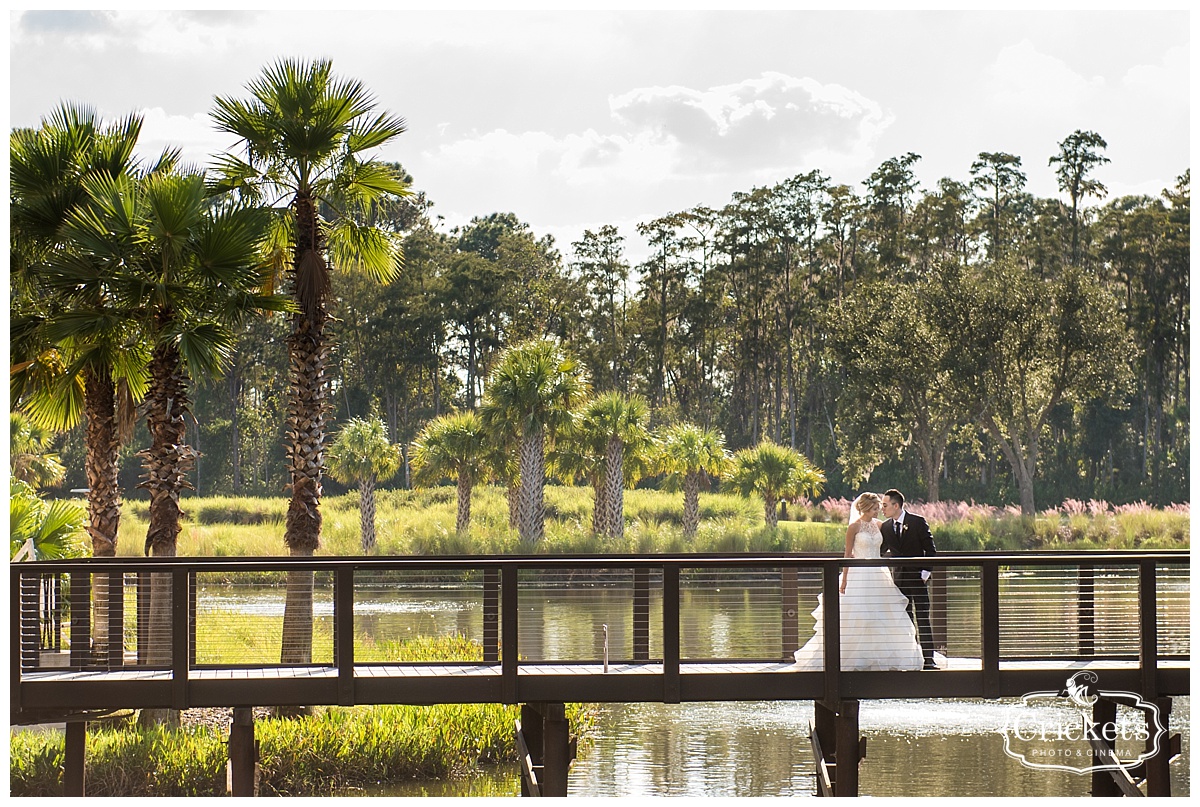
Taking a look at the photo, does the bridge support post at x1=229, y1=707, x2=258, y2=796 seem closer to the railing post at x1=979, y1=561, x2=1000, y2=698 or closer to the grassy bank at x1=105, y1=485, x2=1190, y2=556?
the railing post at x1=979, y1=561, x2=1000, y2=698

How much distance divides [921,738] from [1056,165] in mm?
44555

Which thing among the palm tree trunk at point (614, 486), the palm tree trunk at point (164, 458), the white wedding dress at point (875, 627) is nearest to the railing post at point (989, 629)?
the white wedding dress at point (875, 627)

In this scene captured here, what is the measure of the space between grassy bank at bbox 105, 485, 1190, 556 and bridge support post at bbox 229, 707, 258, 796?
22.5 m

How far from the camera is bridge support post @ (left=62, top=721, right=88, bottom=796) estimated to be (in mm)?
11875

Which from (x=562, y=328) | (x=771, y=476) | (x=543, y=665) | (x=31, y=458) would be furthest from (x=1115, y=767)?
(x=562, y=328)

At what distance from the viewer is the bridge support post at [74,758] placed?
11875mm

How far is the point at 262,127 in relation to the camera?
1627 cm

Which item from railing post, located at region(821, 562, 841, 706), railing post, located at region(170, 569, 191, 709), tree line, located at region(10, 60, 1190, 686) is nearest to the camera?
railing post, located at region(170, 569, 191, 709)

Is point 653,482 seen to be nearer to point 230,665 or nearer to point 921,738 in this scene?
point 921,738

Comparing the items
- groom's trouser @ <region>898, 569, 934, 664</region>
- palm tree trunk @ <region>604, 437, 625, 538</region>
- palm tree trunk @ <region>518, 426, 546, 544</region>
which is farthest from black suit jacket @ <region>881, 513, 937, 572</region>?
palm tree trunk @ <region>604, 437, 625, 538</region>

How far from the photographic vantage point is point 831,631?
11.1 m

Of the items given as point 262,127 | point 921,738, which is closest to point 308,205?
point 262,127

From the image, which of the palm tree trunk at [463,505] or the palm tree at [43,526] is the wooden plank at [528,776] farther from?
the palm tree trunk at [463,505]

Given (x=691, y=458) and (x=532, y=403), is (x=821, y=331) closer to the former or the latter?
(x=691, y=458)
